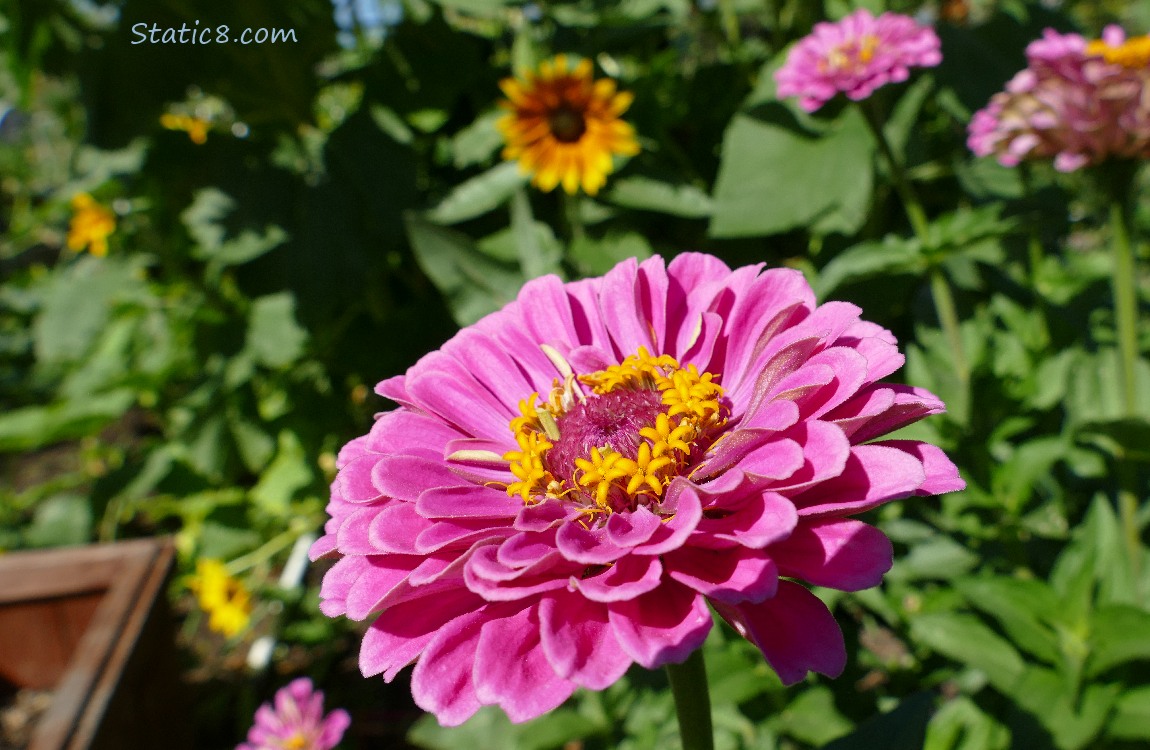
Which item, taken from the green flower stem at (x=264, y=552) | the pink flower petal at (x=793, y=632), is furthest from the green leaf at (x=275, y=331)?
the pink flower petal at (x=793, y=632)

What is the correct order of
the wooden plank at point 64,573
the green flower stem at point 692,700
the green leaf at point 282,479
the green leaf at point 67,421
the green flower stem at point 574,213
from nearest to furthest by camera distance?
1. the green flower stem at point 692,700
2. the green flower stem at point 574,213
3. the wooden plank at point 64,573
4. the green leaf at point 282,479
5. the green leaf at point 67,421

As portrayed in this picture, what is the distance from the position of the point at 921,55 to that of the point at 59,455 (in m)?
3.84

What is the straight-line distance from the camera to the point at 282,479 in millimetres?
2316

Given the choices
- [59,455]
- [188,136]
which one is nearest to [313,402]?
[188,136]

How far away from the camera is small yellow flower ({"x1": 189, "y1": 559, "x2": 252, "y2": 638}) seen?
216cm

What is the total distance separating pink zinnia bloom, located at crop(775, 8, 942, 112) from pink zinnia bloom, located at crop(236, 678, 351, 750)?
53.1 inches

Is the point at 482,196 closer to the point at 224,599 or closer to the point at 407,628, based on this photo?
the point at 407,628

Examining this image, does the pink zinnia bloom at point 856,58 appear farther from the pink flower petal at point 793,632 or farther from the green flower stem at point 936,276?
the pink flower petal at point 793,632

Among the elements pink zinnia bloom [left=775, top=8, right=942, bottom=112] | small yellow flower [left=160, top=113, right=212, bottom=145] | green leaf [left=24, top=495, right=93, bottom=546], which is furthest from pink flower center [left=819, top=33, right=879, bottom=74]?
green leaf [left=24, top=495, right=93, bottom=546]

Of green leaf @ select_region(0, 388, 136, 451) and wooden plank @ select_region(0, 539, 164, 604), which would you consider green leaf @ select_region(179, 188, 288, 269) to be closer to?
green leaf @ select_region(0, 388, 136, 451)

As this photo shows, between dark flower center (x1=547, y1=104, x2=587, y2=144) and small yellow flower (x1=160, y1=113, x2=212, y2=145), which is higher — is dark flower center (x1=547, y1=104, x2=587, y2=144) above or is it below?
below

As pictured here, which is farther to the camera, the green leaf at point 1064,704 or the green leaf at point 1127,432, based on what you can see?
the green leaf at point 1127,432

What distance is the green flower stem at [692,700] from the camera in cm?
59

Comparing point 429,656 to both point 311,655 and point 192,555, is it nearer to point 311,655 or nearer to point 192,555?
point 311,655
